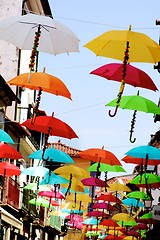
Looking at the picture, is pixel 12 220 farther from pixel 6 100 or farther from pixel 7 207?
pixel 6 100

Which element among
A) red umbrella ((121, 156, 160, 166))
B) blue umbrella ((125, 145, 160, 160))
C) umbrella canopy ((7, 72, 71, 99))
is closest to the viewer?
umbrella canopy ((7, 72, 71, 99))

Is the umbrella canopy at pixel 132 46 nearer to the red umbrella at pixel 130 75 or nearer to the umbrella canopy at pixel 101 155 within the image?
the red umbrella at pixel 130 75

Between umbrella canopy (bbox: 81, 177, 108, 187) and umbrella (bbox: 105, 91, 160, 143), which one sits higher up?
umbrella (bbox: 105, 91, 160, 143)

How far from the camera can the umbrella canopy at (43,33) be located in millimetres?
13430

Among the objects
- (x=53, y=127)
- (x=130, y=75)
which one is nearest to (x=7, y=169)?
(x=53, y=127)

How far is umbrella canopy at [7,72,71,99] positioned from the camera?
48.3 ft

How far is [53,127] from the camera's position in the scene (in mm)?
16969

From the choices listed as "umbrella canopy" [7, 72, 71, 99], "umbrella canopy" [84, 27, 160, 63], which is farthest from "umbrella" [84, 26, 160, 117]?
"umbrella canopy" [7, 72, 71, 99]

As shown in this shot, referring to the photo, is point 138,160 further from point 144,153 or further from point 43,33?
point 43,33

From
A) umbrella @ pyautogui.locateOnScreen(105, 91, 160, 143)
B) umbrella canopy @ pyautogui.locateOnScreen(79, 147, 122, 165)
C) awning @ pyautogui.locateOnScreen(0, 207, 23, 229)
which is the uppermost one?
umbrella @ pyautogui.locateOnScreen(105, 91, 160, 143)

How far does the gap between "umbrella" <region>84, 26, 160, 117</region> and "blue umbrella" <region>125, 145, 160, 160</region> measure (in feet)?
22.6

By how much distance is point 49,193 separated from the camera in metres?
27.5

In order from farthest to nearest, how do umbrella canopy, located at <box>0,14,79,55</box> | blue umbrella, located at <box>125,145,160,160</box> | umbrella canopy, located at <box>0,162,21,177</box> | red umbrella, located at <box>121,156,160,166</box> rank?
1. red umbrella, located at <box>121,156,160,166</box>
2. umbrella canopy, located at <box>0,162,21,177</box>
3. blue umbrella, located at <box>125,145,160,160</box>
4. umbrella canopy, located at <box>0,14,79,55</box>

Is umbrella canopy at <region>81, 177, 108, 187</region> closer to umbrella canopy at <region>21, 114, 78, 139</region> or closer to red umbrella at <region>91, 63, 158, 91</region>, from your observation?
umbrella canopy at <region>21, 114, 78, 139</region>
